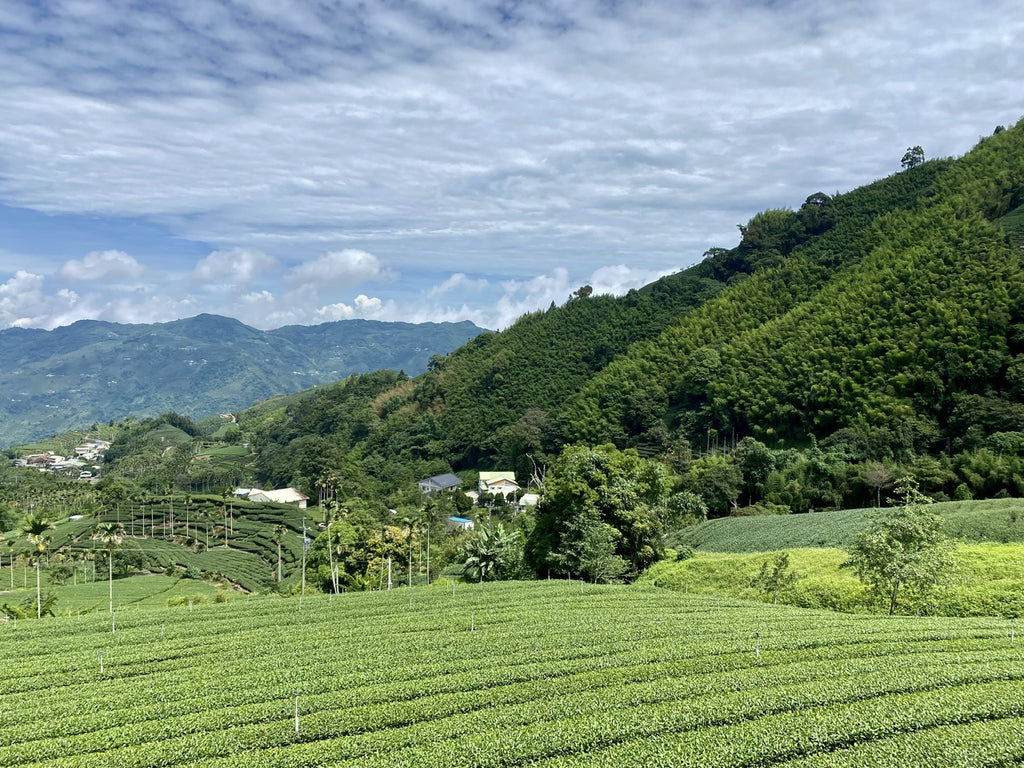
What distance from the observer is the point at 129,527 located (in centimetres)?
10675

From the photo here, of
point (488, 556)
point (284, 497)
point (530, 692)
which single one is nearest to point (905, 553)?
point (530, 692)

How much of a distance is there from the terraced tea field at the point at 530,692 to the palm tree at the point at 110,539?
19.3 m

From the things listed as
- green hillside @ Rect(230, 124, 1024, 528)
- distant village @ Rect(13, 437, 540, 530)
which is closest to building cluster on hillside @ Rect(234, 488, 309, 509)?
distant village @ Rect(13, 437, 540, 530)

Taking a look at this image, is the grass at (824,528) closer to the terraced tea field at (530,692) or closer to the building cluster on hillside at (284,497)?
the terraced tea field at (530,692)

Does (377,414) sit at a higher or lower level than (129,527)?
higher

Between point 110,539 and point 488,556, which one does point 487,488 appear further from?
point 110,539

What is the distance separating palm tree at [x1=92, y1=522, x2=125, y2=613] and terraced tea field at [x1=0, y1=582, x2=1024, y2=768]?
63.2 ft

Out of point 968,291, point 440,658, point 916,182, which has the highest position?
point 916,182

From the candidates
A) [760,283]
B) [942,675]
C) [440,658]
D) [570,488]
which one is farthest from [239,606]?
[760,283]

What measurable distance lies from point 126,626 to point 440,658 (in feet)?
70.6

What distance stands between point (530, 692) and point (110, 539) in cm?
5198

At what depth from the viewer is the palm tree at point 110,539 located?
55.0 m

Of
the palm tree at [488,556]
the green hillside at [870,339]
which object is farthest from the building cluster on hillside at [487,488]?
the palm tree at [488,556]

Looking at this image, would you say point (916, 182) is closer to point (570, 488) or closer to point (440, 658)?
point (570, 488)
